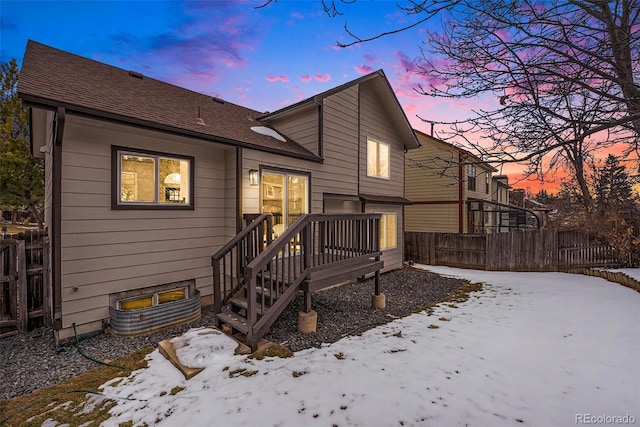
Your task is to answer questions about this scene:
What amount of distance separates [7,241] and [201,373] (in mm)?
4408

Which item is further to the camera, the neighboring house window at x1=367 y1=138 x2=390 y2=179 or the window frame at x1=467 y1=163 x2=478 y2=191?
the window frame at x1=467 y1=163 x2=478 y2=191

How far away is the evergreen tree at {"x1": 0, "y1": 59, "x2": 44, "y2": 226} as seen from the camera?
36.6 ft

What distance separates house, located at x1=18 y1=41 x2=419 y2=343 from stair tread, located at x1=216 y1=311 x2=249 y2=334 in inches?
1.6

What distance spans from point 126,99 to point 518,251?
43.0ft

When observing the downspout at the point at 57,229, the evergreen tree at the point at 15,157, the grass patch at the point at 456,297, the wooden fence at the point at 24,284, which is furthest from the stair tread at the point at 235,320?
the evergreen tree at the point at 15,157

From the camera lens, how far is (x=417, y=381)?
2945mm

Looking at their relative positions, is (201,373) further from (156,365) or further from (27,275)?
(27,275)

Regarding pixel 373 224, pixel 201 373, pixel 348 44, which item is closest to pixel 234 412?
pixel 201 373

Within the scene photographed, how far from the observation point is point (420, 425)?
230cm

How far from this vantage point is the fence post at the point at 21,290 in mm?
4668

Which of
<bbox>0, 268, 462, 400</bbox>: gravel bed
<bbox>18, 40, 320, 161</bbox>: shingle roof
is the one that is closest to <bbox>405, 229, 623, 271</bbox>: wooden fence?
<bbox>0, 268, 462, 400</bbox>: gravel bed

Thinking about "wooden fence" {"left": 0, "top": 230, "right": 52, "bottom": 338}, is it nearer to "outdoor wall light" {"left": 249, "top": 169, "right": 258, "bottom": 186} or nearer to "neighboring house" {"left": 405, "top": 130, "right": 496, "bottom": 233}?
"outdoor wall light" {"left": 249, "top": 169, "right": 258, "bottom": 186}

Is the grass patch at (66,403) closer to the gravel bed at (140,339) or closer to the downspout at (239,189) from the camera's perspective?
the gravel bed at (140,339)

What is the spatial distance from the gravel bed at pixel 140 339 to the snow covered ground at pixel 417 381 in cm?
61
